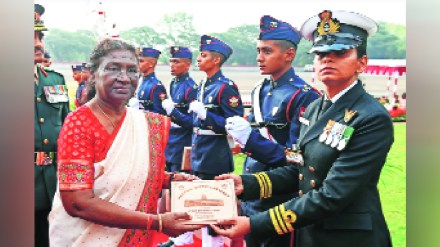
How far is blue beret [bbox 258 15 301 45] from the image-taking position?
2773 mm

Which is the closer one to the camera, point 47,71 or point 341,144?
point 341,144

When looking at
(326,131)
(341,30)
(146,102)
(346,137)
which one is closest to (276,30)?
(341,30)

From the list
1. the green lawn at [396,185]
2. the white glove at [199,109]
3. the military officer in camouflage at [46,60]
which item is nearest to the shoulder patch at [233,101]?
the white glove at [199,109]

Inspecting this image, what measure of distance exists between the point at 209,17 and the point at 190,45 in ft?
0.99

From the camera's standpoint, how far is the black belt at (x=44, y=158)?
2.73 meters

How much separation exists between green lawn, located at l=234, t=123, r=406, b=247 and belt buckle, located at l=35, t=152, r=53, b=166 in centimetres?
163

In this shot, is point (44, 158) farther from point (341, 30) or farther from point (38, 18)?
point (341, 30)

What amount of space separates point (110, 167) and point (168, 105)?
7.60ft

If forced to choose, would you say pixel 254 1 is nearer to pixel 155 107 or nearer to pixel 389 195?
pixel 389 195

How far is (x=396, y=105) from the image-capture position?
2676 mm

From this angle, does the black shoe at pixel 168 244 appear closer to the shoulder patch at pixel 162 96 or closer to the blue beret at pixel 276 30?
the shoulder patch at pixel 162 96

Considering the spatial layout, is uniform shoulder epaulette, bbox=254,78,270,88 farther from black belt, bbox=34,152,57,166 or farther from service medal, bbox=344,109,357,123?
black belt, bbox=34,152,57,166

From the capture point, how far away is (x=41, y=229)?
2777 mm
